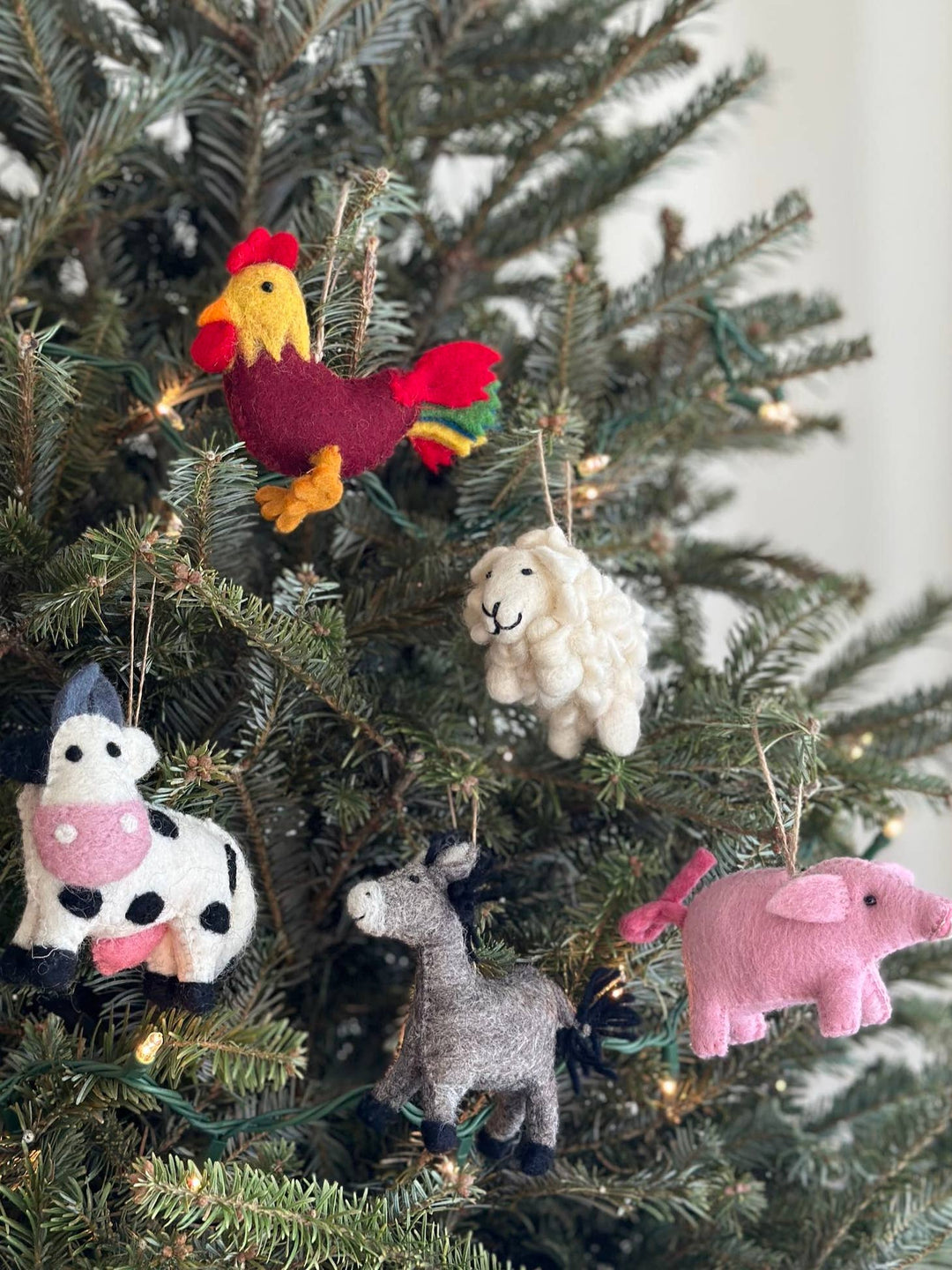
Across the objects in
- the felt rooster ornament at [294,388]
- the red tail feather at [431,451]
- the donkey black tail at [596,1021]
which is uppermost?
the felt rooster ornament at [294,388]

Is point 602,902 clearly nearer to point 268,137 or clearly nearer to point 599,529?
point 599,529

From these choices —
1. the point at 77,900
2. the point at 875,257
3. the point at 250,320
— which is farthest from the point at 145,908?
the point at 875,257

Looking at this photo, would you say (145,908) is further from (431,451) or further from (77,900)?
(431,451)

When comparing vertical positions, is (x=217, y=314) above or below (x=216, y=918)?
above

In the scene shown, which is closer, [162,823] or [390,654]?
[162,823]

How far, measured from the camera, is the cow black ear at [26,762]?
0.41 metres

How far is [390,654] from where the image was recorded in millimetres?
587

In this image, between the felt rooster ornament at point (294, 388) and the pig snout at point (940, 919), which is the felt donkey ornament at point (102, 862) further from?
the pig snout at point (940, 919)

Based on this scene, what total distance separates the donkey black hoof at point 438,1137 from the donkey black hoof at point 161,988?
→ 11 cm

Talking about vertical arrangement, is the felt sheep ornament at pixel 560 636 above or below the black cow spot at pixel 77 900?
above

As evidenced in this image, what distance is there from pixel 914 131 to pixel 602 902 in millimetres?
1053

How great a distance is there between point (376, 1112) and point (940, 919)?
226 millimetres

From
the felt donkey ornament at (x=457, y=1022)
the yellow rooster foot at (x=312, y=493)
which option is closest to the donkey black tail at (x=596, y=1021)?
the felt donkey ornament at (x=457, y=1022)

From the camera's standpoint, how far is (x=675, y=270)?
653 mm
